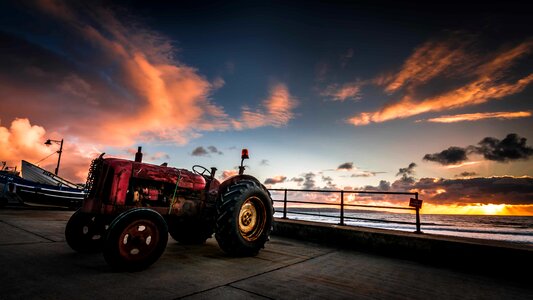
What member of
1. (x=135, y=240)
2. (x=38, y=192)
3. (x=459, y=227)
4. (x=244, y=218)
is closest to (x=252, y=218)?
Result: (x=244, y=218)

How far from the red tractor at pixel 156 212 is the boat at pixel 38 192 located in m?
10.9

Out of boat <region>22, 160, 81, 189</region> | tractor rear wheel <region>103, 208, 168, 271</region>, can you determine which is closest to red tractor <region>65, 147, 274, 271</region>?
tractor rear wheel <region>103, 208, 168, 271</region>

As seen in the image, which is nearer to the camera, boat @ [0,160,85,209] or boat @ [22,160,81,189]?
boat @ [0,160,85,209]

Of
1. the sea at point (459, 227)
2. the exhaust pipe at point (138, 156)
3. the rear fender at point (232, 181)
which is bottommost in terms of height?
the sea at point (459, 227)

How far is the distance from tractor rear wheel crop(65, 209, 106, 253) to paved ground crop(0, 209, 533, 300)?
17 cm

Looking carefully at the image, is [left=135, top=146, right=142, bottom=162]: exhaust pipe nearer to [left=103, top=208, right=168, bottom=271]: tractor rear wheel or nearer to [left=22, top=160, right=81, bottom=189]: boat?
[left=103, top=208, right=168, bottom=271]: tractor rear wheel

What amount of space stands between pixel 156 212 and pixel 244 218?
5.76ft

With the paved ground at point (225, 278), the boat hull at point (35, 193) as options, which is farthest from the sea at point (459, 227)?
the boat hull at point (35, 193)

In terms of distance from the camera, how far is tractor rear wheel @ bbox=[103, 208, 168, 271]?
3043mm

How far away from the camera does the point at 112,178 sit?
371 centimetres

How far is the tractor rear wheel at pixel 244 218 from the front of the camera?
4.21 m

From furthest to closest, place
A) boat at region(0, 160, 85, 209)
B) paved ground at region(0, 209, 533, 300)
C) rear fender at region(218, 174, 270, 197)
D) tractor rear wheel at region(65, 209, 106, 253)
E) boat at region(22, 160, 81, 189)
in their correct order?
1. boat at region(22, 160, 81, 189)
2. boat at region(0, 160, 85, 209)
3. rear fender at region(218, 174, 270, 197)
4. tractor rear wheel at region(65, 209, 106, 253)
5. paved ground at region(0, 209, 533, 300)

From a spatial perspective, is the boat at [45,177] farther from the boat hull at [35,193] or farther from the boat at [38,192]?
the boat hull at [35,193]

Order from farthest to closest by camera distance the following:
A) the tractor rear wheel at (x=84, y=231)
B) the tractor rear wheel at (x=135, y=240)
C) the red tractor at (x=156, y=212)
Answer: the tractor rear wheel at (x=84, y=231)
the red tractor at (x=156, y=212)
the tractor rear wheel at (x=135, y=240)
